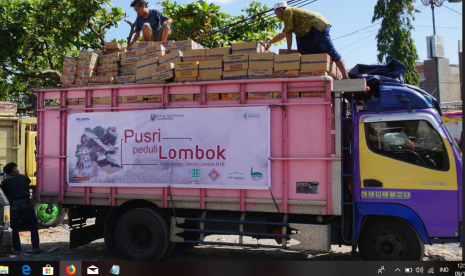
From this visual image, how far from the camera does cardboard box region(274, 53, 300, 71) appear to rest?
7.32 m

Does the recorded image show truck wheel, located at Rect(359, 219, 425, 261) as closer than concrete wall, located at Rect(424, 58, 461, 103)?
Yes

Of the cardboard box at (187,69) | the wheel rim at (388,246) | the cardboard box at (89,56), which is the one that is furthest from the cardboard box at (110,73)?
the wheel rim at (388,246)

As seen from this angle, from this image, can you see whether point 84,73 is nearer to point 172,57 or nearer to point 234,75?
point 172,57

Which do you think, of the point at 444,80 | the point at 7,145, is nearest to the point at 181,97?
the point at 7,145

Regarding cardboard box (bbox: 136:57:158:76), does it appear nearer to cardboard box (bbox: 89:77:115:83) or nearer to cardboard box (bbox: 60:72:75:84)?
cardboard box (bbox: 89:77:115:83)

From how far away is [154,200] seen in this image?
7.95 metres

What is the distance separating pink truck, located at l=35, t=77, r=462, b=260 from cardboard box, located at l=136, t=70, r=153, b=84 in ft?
0.49

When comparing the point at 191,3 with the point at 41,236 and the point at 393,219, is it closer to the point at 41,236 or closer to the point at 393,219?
the point at 41,236

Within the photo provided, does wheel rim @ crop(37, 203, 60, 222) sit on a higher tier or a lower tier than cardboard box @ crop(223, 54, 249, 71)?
lower

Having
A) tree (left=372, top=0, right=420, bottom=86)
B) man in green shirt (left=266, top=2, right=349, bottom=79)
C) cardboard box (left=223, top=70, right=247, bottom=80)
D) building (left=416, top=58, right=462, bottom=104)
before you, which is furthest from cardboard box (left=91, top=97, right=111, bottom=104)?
building (left=416, top=58, right=462, bottom=104)

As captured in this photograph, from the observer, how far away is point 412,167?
22.1 feet

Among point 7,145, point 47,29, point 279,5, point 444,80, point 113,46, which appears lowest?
A: point 7,145

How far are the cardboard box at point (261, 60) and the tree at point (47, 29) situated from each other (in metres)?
6.41

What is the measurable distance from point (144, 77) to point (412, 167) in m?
4.51
